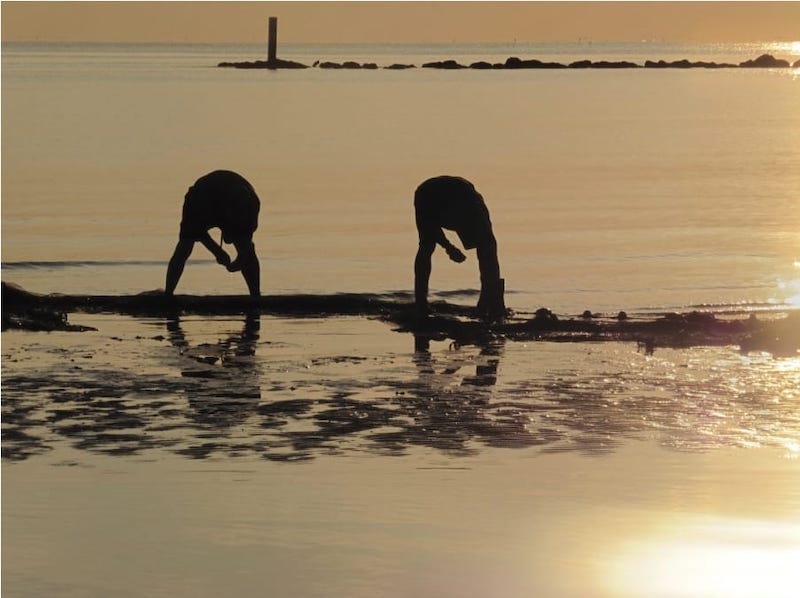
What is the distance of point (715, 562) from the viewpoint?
11055 millimetres

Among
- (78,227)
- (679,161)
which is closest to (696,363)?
(78,227)

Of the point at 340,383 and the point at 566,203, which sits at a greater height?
the point at 566,203

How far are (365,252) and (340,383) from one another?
12549 millimetres

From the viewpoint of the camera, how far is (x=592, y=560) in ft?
36.6

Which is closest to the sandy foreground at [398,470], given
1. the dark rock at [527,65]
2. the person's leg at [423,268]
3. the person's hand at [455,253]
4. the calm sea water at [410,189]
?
the person's leg at [423,268]

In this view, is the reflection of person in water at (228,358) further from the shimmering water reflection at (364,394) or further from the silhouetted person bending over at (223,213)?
the silhouetted person bending over at (223,213)

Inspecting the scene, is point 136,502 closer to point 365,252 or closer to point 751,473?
point 751,473

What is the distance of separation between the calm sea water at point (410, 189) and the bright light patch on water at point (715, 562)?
11.0 meters

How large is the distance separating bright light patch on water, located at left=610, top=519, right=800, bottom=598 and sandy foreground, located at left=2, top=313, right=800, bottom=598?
2 centimetres

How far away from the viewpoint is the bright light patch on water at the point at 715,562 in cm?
1054

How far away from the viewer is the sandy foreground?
433 inches

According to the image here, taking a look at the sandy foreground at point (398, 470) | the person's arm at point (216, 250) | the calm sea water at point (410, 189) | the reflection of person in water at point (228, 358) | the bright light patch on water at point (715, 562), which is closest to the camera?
the bright light patch on water at point (715, 562)

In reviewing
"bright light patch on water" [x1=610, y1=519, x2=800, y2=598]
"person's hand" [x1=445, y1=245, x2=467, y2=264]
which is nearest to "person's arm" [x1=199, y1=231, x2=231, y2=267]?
"person's hand" [x1=445, y1=245, x2=467, y2=264]

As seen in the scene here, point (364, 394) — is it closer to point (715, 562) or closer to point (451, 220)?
point (451, 220)
